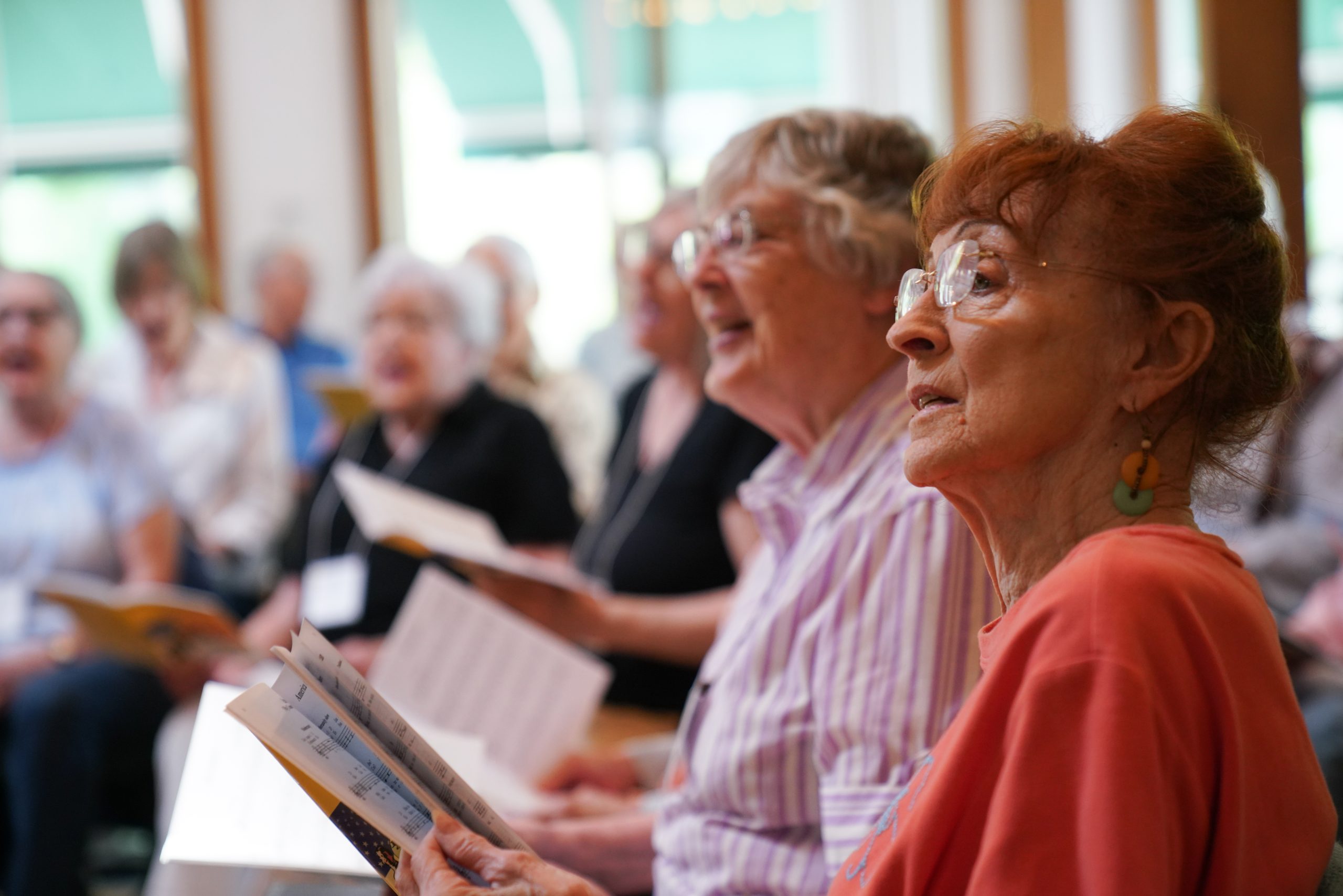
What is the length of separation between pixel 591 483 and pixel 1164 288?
323 cm

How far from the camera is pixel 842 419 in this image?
140 cm

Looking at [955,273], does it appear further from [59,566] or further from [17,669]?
[59,566]

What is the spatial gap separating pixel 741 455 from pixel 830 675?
3.48 feet

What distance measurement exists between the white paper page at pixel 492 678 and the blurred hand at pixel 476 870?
3.00 feet

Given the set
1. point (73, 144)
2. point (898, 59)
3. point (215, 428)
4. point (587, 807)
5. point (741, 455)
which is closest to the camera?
point (587, 807)

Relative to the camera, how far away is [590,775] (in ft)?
6.18

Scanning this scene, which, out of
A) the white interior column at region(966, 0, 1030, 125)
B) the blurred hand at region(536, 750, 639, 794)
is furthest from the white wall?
the blurred hand at region(536, 750, 639, 794)

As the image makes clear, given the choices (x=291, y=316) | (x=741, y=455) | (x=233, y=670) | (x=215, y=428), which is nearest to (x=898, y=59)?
(x=291, y=316)

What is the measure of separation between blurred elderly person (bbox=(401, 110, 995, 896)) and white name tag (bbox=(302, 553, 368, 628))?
1132mm

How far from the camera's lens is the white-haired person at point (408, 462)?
2.65 metres

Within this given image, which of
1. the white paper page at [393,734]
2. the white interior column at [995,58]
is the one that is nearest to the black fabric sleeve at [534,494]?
the white paper page at [393,734]

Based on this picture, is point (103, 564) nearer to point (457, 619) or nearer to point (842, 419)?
point (457, 619)

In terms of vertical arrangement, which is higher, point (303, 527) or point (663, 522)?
point (663, 522)

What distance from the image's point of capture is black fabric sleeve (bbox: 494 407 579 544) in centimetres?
269
